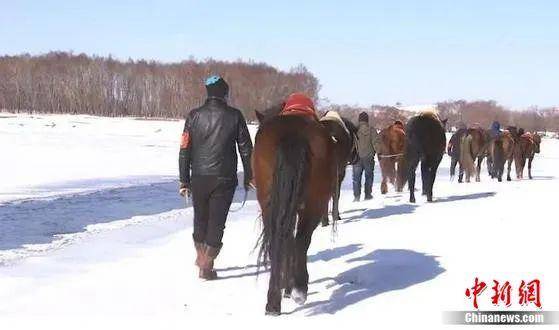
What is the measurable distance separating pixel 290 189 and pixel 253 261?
99.2 inches

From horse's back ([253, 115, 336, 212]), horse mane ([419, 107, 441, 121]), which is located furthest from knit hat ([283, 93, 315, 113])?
horse mane ([419, 107, 441, 121])

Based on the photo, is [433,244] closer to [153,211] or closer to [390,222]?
[390,222]

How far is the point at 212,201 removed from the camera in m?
5.75

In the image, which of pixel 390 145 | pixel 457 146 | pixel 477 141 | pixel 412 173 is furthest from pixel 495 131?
pixel 412 173

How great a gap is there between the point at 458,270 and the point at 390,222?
312cm

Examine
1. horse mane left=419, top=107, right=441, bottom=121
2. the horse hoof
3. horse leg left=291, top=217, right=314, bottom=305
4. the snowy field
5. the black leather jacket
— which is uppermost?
horse mane left=419, top=107, right=441, bottom=121

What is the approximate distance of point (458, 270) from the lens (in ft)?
18.0

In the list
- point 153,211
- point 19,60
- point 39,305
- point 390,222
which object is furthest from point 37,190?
point 19,60

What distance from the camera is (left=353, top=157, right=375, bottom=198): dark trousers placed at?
1280 cm

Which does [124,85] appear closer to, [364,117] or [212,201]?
[364,117]

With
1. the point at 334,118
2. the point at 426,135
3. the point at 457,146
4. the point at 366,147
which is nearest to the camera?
the point at 334,118

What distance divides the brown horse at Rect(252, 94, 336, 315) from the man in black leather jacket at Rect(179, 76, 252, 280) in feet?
2.99

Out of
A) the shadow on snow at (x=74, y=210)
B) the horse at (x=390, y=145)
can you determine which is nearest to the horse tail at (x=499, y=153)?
the horse at (x=390, y=145)

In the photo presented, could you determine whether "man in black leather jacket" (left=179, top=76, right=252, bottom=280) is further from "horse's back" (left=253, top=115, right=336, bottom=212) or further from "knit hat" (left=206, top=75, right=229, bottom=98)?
"horse's back" (left=253, top=115, right=336, bottom=212)
